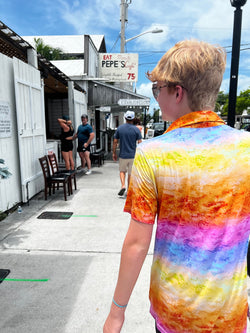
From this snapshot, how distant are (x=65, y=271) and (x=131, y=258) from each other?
2.36 m

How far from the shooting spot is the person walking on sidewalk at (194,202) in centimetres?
86

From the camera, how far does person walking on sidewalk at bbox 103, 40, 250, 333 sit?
33.7 inches

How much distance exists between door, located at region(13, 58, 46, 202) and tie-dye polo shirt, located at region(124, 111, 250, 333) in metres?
4.80

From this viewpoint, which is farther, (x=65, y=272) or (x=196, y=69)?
(x=65, y=272)

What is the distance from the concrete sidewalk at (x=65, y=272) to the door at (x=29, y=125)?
0.78 meters

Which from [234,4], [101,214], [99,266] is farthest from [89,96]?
[99,266]

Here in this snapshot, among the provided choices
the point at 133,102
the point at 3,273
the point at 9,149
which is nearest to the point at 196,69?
the point at 3,273

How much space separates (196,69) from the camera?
2.78ft

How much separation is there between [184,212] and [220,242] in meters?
0.16

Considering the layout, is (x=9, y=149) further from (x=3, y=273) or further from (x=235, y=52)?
(x=235, y=52)

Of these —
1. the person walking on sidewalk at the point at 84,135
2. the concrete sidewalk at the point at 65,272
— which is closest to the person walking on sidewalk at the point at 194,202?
the concrete sidewalk at the point at 65,272

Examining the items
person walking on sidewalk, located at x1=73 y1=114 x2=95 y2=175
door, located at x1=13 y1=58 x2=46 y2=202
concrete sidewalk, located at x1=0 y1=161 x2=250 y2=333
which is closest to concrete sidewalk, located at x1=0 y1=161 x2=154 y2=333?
concrete sidewalk, located at x1=0 y1=161 x2=250 y2=333

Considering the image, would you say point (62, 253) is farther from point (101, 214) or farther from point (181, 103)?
point (181, 103)

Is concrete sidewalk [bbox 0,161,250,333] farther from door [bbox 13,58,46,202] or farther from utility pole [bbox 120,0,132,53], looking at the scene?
utility pole [bbox 120,0,132,53]
